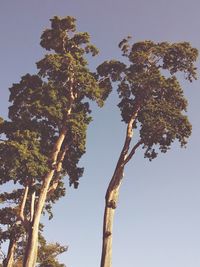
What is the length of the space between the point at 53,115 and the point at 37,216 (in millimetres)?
5539

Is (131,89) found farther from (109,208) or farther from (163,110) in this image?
(109,208)

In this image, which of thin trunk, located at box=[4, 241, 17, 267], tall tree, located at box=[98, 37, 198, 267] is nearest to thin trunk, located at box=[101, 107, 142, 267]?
tall tree, located at box=[98, 37, 198, 267]

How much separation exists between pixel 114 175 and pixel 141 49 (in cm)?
781

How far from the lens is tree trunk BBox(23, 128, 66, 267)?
19500mm

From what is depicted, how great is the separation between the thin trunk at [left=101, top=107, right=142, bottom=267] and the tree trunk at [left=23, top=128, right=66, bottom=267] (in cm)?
368

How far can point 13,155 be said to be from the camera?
1934 centimetres

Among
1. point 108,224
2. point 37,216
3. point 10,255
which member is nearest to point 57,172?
point 37,216

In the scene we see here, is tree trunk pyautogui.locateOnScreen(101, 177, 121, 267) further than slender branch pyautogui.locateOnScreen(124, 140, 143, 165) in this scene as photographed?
No

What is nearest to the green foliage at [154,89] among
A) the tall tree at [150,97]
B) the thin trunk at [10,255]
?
the tall tree at [150,97]

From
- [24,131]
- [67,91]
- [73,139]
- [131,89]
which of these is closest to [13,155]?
[24,131]

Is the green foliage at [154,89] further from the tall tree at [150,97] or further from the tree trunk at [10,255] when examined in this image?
the tree trunk at [10,255]

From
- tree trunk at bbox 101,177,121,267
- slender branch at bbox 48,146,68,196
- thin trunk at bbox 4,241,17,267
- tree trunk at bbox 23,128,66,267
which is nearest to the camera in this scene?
tree trunk at bbox 101,177,121,267

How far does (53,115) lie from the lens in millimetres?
22016

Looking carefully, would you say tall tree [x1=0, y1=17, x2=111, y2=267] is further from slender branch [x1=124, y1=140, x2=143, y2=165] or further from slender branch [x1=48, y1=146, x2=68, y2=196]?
slender branch [x1=124, y1=140, x2=143, y2=165]
